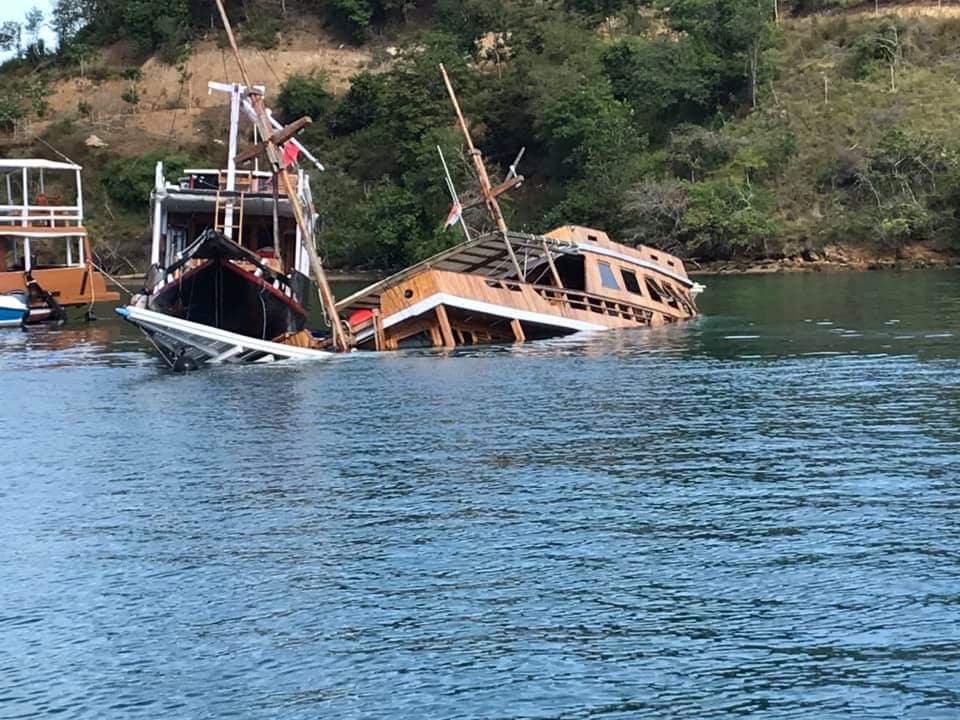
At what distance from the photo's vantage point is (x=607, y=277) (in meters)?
50.2

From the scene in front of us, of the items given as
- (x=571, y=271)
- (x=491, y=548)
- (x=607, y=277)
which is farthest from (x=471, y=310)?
(x=491, y=548)

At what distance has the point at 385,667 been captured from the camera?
15.1m

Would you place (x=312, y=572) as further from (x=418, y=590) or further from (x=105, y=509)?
(x=105, y=509)

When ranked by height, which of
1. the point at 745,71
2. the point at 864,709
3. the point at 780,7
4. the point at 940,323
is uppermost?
the point at 780,7

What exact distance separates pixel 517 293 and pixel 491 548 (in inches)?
1083

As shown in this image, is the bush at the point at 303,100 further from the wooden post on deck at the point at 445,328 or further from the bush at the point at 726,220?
the wooden post on deck at the point at 445,328

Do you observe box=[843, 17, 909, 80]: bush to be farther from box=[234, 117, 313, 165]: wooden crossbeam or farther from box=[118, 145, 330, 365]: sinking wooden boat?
box=[234, 117, 313, 165]: wooden crossbeam

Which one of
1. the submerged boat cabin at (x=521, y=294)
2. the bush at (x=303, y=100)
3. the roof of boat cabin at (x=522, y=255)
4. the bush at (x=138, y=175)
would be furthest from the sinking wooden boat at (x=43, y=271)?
the bush at (x=303, y=100)

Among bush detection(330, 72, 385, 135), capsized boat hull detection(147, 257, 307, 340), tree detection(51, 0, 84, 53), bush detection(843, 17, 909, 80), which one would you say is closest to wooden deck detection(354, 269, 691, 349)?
capsized boat hull detection(147, 257, 307, 340)

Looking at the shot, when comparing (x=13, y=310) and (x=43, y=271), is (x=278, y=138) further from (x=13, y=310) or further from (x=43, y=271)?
(x=43, y=271)

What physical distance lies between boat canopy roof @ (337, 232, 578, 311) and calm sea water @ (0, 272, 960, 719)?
10168mm

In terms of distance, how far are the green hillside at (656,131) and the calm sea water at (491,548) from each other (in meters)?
49.8

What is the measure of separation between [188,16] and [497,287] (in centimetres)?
8350

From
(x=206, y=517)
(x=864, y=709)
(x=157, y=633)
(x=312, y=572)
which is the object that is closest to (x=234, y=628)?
(x=157, y=633)
